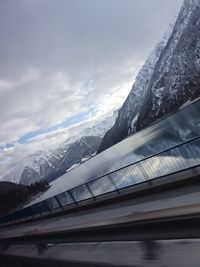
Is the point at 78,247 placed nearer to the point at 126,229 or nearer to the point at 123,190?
the point at 126,229

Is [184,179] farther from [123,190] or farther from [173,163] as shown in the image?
[123,190]

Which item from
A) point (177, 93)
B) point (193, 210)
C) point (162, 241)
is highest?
point (177, 93)

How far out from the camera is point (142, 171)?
10609 millimetres

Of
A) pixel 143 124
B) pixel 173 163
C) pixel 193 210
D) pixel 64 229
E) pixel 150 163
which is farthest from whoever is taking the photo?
pixel 143 124

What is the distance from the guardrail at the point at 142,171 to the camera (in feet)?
28.5

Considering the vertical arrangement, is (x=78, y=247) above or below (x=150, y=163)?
below

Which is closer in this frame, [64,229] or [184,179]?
[184,179]

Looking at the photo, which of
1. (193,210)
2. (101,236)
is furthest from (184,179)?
(193,210)

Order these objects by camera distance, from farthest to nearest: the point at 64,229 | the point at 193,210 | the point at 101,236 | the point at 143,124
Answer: the point at 143,124 < the point at 64,229 < the point at 101,236 < the point at 193,210

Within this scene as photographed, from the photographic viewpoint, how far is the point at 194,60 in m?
184

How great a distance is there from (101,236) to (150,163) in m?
4.07

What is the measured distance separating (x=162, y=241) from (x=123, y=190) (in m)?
5.39

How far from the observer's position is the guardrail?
8680 millimetres

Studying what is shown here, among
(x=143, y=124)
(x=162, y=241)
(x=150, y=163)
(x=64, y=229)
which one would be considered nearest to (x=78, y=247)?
(x=64, y=229)
